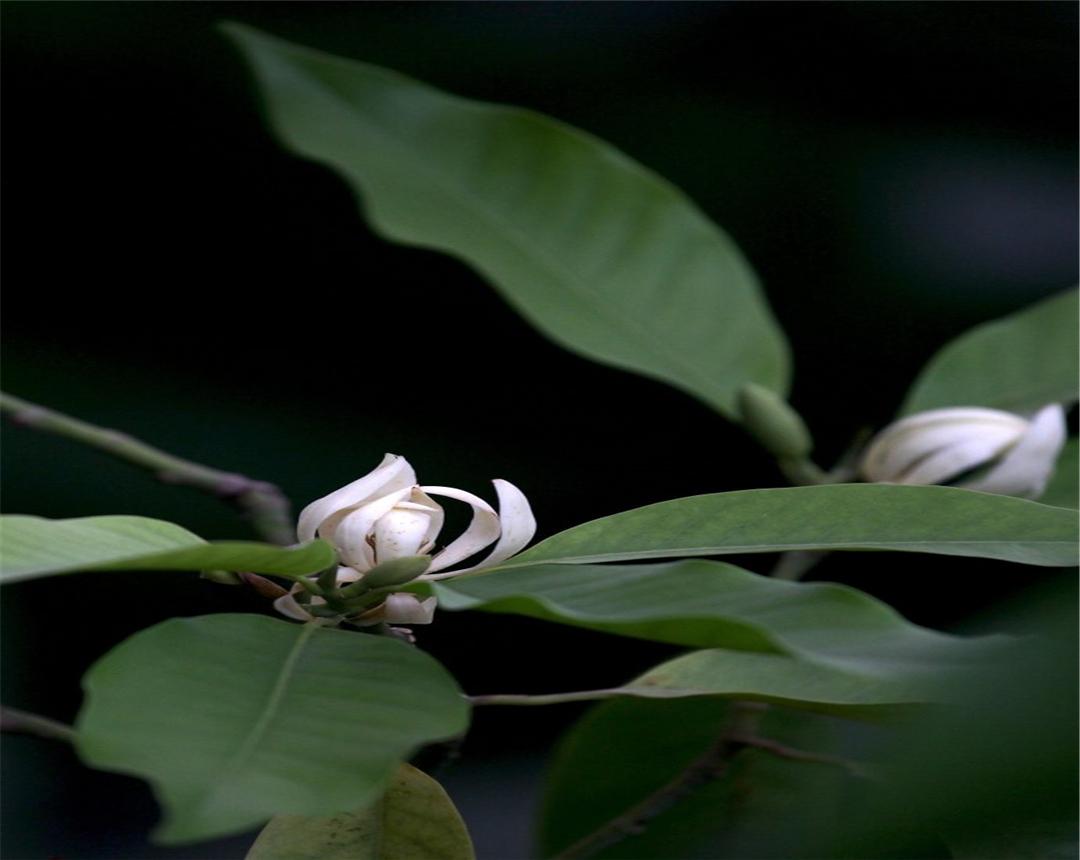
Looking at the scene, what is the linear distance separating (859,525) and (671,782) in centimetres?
28

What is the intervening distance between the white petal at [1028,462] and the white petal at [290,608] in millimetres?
342

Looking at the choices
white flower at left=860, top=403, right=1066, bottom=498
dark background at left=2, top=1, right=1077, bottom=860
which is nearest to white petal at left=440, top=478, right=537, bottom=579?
white flower at left=860, top=403, right=1066, bottom=498

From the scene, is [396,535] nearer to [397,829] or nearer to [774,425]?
[397,829]

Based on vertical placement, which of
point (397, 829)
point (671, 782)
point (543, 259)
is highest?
point (543, 259)

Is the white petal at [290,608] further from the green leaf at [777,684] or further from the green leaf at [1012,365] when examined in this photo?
the green leaf at [1012,365]

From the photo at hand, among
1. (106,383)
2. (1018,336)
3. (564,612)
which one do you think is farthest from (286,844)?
(106,383)

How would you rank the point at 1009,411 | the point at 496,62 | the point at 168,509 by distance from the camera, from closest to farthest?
the point at 1009,411, the point at 168,509, the point at 496,62

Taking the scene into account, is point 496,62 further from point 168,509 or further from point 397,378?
point 168,509

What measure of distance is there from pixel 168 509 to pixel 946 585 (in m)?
0.72

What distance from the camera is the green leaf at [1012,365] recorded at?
748 millimetres

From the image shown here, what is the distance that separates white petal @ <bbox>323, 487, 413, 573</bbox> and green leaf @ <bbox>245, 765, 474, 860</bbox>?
0.26ft

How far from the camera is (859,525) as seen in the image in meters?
0.41

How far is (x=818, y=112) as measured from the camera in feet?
4.28

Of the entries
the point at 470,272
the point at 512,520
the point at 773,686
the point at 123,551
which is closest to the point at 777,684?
the point at 773,686
